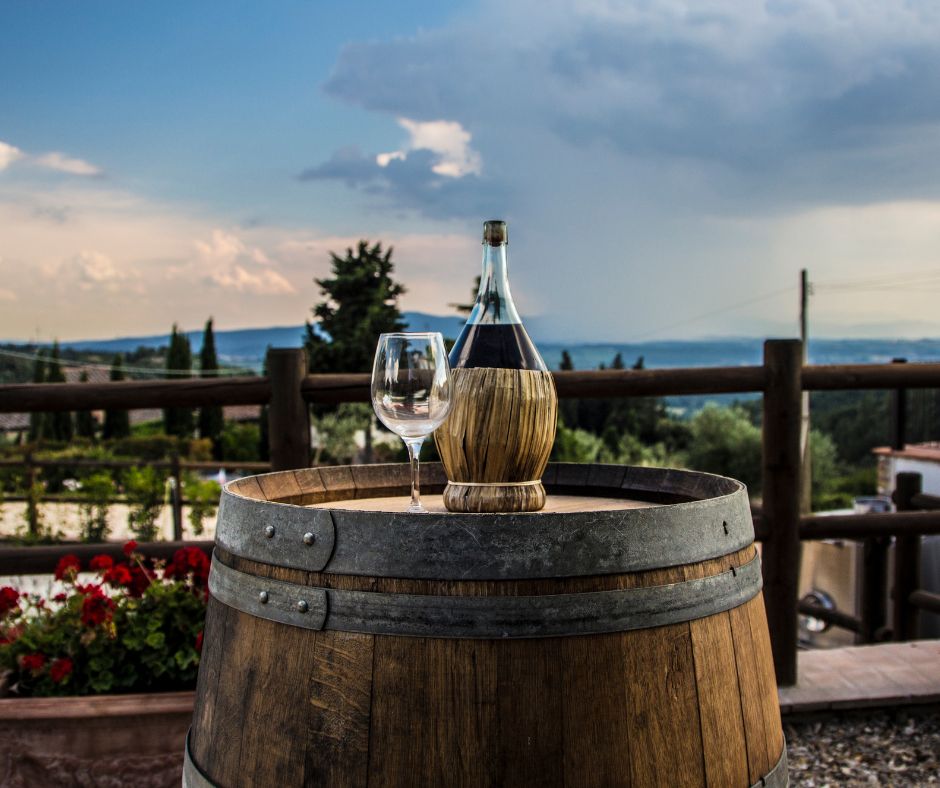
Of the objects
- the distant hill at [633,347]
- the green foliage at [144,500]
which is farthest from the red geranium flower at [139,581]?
the distant hill at [633,347]


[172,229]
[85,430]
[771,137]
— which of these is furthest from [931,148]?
[85,430]

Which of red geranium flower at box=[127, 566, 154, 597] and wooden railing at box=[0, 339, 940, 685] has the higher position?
wooden railing at box=[0, 339, 940, 685]

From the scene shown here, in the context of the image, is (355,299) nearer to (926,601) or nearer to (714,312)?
(714,312)

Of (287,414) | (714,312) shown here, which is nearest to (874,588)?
(287,414)

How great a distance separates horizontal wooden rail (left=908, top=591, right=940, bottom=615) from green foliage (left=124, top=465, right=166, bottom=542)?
9747 mm

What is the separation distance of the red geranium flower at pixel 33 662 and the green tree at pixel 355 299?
27.8 metres

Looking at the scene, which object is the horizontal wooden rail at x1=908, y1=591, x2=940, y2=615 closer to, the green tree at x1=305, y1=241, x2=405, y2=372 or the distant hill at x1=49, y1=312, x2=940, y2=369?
the green tree at x1=305, y1=241, x2=405, y2=372

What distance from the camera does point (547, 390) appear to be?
4.72 ft

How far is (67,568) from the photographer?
271 cm

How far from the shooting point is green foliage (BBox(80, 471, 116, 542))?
11.6m

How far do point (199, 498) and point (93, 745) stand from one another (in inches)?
434

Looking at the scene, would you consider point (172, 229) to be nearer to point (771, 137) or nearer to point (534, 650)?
point (771, 137)

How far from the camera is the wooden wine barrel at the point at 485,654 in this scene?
1023 millimetres

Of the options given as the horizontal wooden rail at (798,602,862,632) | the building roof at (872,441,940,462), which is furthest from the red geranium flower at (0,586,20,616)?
the building roof at (872,441,940,462)
